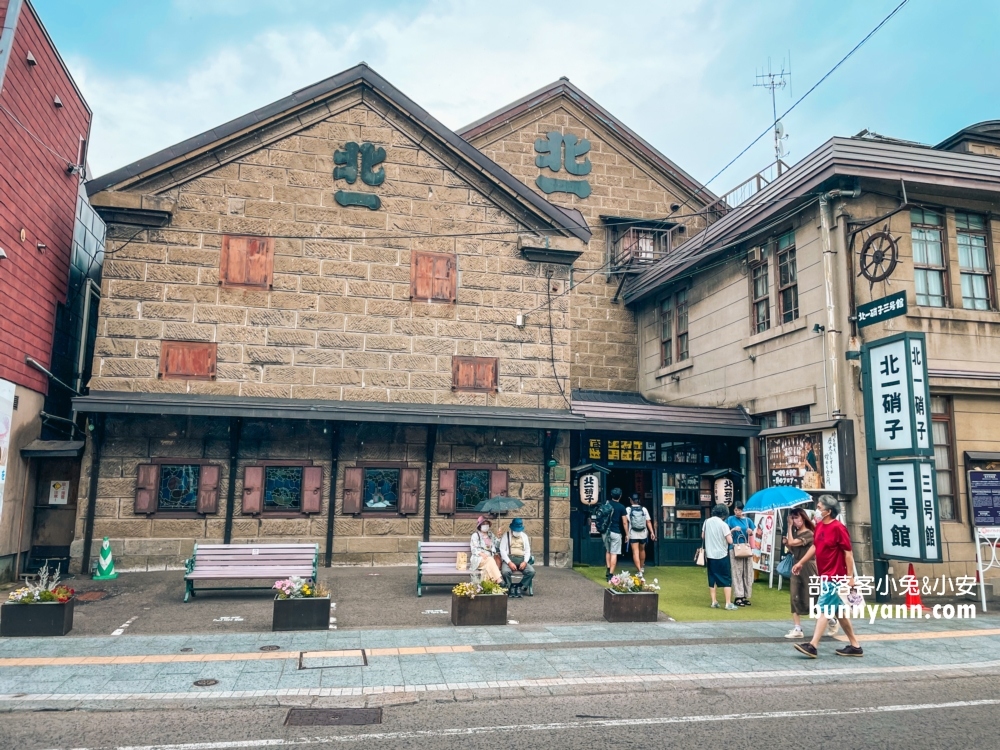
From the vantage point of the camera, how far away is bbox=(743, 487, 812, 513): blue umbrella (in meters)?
12.6

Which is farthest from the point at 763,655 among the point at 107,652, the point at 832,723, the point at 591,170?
the point at 591,170

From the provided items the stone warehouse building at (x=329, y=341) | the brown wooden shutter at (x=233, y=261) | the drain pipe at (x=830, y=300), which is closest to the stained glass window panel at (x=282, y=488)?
the stone warehouse building at (x=329, y=341)

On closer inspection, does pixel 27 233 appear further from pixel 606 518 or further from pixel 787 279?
pixel 787 279

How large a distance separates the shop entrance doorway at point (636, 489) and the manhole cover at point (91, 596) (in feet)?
35.5

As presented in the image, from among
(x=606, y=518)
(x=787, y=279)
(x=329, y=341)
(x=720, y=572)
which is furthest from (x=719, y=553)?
(x=329, y=341)

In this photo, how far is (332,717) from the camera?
694 cm

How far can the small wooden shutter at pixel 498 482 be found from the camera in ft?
53.6

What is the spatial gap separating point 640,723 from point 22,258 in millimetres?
14550

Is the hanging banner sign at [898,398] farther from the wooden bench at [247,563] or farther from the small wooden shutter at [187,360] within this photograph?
the small wooden shutter at [187,360]

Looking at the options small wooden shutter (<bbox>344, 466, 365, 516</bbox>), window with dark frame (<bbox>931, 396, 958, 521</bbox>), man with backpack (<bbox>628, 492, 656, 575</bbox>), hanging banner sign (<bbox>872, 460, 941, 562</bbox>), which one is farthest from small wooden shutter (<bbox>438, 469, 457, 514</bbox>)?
window with dark frame (<bbox>931, 396, 958, 521</bbox>)

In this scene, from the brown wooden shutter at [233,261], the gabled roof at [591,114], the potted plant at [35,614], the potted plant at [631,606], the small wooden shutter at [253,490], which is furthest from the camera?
the gabled roof at [591,114]

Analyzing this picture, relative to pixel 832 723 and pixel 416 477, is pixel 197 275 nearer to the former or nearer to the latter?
pixel 416 477

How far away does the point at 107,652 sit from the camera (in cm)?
891

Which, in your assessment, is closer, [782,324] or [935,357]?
[935,357]
